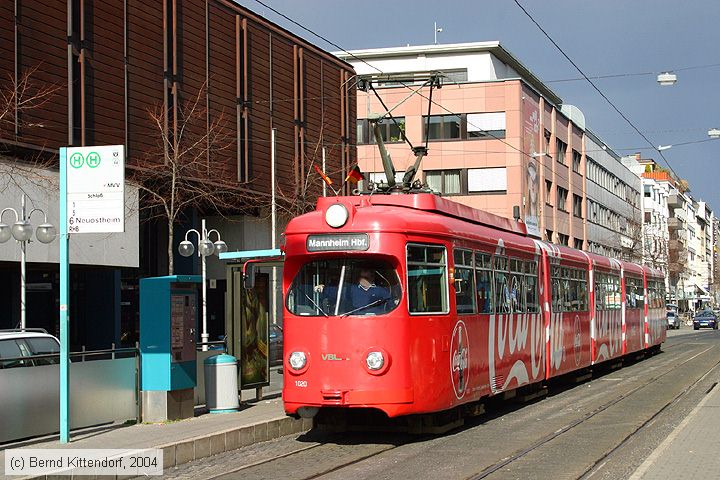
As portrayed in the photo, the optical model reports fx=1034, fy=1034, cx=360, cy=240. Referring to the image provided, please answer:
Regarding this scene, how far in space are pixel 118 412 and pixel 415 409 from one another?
4.10 m

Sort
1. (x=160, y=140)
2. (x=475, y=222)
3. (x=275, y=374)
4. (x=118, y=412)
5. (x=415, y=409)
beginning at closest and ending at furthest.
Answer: (x=415, y=409)
(x=118, y=412)
(x=475, y=222)
(x=275, y=374)
(x=160, y=140)

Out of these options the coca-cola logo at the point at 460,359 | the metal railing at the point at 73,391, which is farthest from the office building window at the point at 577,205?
the metal railing at the point at 73,391

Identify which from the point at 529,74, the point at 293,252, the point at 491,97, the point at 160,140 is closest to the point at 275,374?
the point at 160,140

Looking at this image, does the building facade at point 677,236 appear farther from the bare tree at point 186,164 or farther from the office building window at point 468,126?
the bare tree at point 186,164

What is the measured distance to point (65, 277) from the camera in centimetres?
1245

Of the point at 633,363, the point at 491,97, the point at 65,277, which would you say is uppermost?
the point at 491,97

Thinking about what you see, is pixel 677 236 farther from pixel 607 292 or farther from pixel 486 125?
pixel 607 292

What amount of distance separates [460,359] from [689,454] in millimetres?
3647

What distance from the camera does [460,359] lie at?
13977 millimetres

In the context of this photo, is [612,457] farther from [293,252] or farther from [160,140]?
[160,140]

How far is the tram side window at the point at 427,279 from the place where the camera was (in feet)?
42.5

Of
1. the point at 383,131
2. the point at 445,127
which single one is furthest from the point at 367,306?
the point at 383,131

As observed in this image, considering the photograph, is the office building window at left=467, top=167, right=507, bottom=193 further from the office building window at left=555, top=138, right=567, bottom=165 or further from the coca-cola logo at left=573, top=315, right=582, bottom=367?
the coca-cola logo at left=573, top=315, right=582, bottom=367

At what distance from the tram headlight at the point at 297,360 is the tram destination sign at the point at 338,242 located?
4.36 ft
